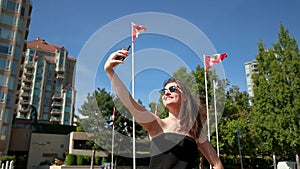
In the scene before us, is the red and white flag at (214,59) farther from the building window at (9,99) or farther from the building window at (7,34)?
the building window at (7,34)

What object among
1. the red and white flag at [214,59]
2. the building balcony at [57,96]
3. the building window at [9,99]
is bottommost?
the red and white flag at [214,59]

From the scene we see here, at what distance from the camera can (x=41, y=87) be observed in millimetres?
74250

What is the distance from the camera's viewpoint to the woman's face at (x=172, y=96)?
6.98ft

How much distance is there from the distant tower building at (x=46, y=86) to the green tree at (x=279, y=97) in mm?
57102

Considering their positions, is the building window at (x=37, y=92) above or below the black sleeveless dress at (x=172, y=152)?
above

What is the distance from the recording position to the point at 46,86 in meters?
76.0

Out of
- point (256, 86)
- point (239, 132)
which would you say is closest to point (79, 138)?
point (239, 132)

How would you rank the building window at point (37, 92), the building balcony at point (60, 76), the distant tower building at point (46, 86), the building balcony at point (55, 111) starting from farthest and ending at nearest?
the building balcony at point (60, 76) < the building balcony at point (55, 111) < the building window at point (37, 92) < the distant tower building at point (46, 86)

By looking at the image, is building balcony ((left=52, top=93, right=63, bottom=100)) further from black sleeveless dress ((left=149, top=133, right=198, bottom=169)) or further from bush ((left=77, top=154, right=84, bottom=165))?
black sleeveless dress ((left=149, top=133, right=198, bottom=169))

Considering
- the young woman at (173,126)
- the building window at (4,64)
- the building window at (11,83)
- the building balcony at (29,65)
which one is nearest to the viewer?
the young woman at (173,126)

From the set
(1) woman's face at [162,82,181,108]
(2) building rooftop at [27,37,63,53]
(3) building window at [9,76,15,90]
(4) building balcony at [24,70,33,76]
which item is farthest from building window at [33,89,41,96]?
(1) woman's face at [162,82,181,108]

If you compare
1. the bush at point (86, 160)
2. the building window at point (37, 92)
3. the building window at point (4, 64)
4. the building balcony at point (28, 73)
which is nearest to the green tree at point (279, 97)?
the bush at point (86, 160)

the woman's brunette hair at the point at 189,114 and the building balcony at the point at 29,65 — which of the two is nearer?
the woman's brunette hair at the point at 189,114

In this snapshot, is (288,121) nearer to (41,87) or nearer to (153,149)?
(153,149)
